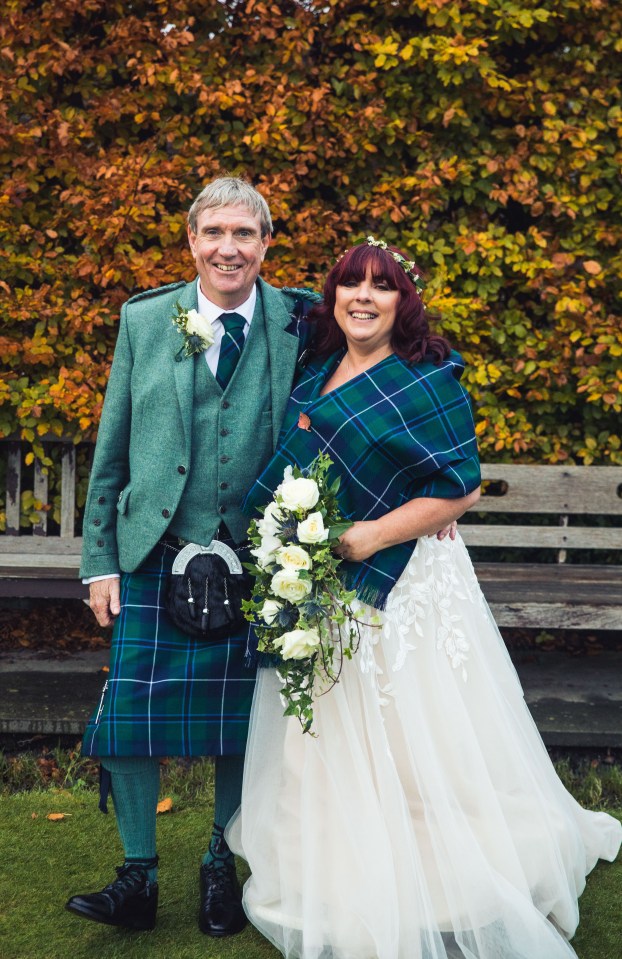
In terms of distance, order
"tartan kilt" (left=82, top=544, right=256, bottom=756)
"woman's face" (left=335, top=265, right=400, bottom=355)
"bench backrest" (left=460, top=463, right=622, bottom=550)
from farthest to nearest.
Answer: "bench backrest" (left=460, top=463, right=622, bottom=550)
"tartan kilt" (left=82, top=544, right=256, bottom=756)
"woman's face" (left=335, top=265, right=400, bottom=355)

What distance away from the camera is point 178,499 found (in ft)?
8.61

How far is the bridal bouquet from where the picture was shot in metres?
2.35

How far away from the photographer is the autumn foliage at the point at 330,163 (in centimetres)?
442

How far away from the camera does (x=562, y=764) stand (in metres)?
3.78

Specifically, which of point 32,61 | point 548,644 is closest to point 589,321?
point 548,644

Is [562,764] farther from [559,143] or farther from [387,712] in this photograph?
[559,143]

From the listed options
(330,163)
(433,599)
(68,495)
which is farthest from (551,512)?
(68,495)

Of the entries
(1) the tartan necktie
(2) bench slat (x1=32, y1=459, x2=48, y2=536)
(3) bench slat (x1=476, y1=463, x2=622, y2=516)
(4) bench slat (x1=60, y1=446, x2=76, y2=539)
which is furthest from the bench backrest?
(1) the tartan necktie

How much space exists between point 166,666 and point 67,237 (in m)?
2.71

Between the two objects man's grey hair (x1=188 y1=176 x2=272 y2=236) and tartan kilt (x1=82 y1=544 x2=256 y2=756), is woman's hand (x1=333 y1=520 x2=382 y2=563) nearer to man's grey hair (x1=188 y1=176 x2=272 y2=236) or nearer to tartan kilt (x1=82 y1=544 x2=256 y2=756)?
tartan kilt (x1=82 y1=544 x2=256 y2=756)

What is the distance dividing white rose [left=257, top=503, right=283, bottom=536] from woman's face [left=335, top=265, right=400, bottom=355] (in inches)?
20.1

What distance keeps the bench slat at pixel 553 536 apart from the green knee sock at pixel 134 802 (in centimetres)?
238

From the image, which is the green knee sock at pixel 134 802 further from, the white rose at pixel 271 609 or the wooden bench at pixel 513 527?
the wooden bench at pixel 513 527

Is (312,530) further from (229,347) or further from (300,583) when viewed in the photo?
(229,347)
